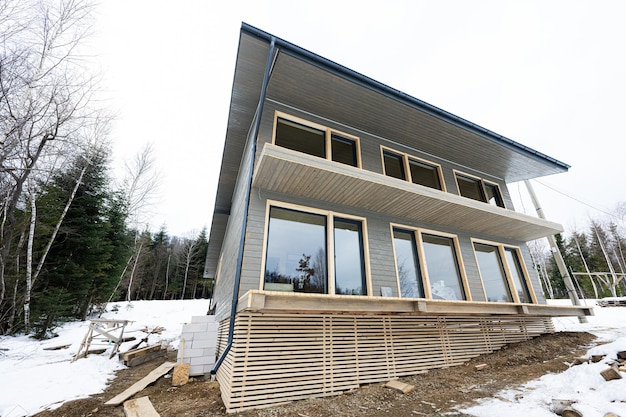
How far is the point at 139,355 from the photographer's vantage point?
7371 mm

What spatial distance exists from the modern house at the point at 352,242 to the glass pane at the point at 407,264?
4cm

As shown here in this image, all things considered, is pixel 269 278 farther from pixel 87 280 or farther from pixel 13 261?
pixel 87 280

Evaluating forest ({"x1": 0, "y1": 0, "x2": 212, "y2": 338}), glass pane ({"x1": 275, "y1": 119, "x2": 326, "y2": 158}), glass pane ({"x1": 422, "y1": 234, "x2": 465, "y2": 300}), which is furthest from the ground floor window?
forest ({"x1": 0, "y1": 0, "x2": 212, "y2": 338})

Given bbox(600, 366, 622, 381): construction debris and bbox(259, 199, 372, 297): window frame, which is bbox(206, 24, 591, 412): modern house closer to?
bbox(259, 199, 372, 297): window frame

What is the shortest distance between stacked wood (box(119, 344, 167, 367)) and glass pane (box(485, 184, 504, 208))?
12597 mm

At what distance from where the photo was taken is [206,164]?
2764 centimetres

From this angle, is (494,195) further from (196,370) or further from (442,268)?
(196,370)

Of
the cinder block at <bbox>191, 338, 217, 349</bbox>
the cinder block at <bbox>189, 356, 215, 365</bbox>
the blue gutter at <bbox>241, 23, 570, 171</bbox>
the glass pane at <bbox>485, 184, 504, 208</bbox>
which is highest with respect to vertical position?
the blue gutter at <bbox>241, 23, 570, 171</bbox>

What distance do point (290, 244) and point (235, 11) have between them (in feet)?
50.1

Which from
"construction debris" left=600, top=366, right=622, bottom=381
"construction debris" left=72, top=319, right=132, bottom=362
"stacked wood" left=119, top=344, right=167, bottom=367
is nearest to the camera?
"construction debris" left=600, top=366, right=622, bottom=381

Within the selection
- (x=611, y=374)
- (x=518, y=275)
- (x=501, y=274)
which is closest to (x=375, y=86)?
(x=611, y=374)

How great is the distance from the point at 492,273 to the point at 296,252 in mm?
6382

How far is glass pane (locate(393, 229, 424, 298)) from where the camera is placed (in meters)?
6.18

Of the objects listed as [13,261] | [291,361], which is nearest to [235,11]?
[13,261]
